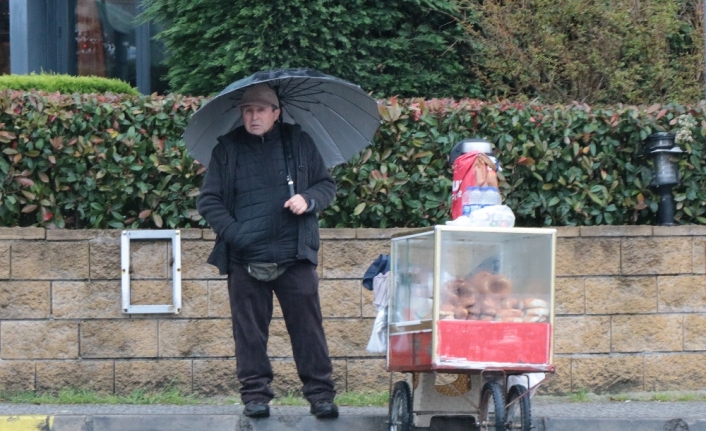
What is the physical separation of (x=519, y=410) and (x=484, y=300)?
67 cm

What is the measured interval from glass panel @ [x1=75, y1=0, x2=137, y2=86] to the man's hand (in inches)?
313

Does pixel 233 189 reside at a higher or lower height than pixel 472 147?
lower

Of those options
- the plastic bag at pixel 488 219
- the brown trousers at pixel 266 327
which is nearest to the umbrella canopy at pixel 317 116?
the brown trousers at pixel 266 327

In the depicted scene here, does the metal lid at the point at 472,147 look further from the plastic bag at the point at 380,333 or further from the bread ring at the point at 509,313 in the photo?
the bread ring at the point at 509,313

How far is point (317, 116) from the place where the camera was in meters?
6.08

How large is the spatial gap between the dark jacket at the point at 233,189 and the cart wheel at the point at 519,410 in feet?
4.30

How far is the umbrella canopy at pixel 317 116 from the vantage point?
19.0 feet

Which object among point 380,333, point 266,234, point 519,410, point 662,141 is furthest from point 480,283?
point 662,141

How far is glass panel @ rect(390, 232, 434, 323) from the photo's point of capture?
5.17 metres

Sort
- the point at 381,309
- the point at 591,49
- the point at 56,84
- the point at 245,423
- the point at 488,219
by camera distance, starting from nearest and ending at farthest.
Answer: the point at 488,219, the point at 381,309, the point at 245,423, the point at 56,84, the point at 591,49

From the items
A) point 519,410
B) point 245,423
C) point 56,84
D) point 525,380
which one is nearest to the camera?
point 519,410

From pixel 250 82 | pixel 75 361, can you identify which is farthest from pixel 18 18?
pixel 250 82

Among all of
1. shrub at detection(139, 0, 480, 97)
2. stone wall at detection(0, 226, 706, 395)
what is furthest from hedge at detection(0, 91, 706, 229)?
shrub at detection(139, 0, 480, 97)

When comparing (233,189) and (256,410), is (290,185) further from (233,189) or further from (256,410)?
(256,410)
